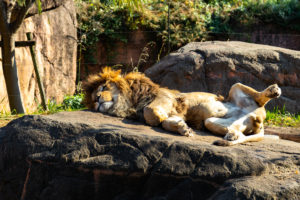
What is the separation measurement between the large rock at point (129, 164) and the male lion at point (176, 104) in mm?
307

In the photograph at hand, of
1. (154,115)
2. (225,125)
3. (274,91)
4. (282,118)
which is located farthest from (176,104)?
(282,118)

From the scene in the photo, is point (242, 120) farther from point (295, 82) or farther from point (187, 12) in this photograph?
point (187, 12)

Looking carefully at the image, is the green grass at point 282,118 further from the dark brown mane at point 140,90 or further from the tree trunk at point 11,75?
the tree trunk at point 11,75

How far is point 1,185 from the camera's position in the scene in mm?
4508

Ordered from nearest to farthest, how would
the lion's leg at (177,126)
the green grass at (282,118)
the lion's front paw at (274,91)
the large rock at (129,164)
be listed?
the large rock at (129,164), the lion's leg at (177,126), the lion's front paw at (274,91), the green grass at (282,118)

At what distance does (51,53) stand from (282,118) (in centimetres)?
582

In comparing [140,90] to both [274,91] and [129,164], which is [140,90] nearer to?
[129,164]

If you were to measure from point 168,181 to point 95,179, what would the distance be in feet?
2.59

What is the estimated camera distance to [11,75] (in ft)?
25.2

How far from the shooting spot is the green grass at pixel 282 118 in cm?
756

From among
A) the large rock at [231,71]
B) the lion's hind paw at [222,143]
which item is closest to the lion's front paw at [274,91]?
the lion's hind paw at [222,143]

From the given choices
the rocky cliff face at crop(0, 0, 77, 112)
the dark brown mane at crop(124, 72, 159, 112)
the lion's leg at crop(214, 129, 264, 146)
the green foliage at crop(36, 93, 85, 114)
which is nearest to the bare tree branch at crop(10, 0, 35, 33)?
the rocky cliff face at crop(0, 0, 77, 112)

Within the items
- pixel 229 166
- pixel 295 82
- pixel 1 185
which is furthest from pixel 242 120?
pixel 295 82

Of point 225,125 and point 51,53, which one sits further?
point 51,53
